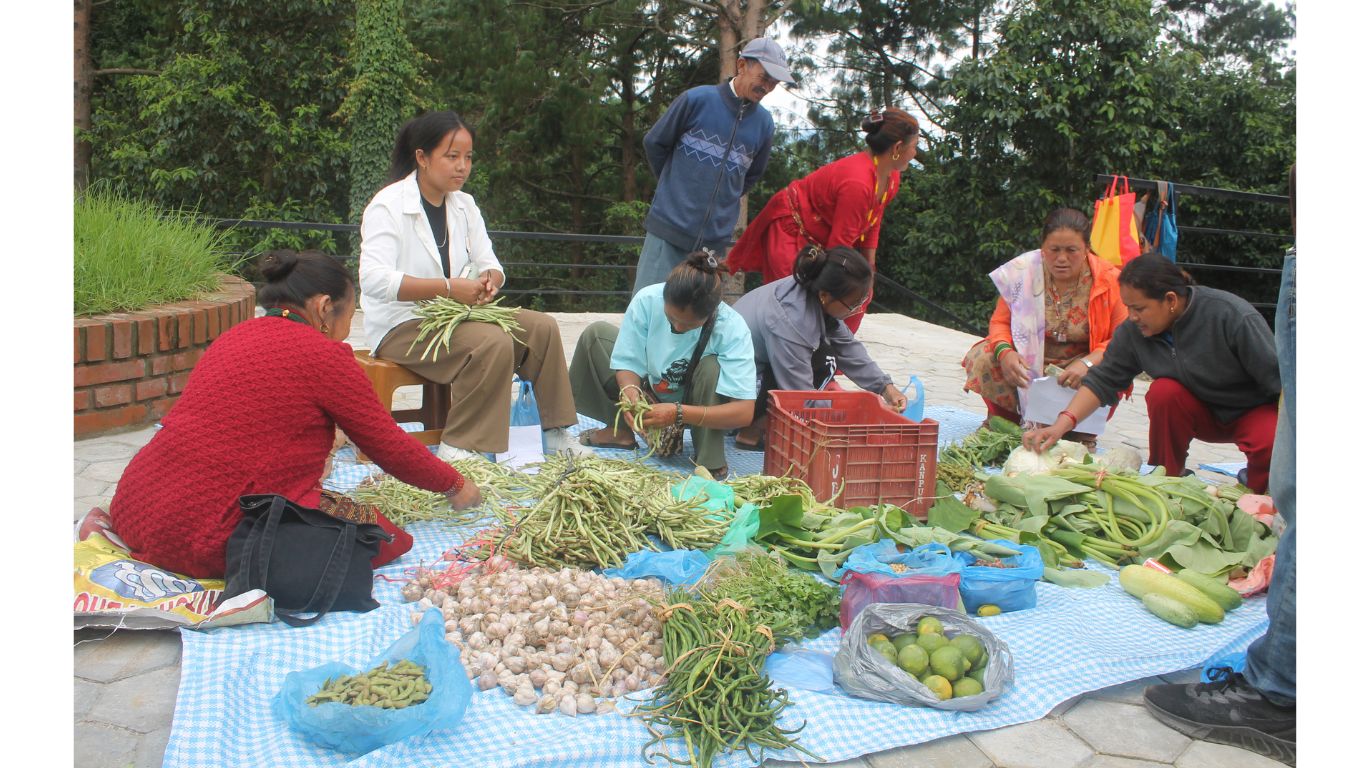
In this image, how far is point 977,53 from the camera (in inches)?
600

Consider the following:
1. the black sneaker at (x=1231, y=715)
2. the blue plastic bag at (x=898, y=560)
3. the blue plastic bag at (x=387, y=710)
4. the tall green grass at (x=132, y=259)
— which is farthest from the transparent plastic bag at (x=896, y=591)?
the tall green grass at (x=132, y=259)

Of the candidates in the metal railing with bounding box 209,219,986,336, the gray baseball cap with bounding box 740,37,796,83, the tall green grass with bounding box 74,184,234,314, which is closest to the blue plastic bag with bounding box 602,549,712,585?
the gray baseball cap with bounding box 740,37,796,83

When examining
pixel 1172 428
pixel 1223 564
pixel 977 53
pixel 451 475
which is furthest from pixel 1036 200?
pixel 451 475

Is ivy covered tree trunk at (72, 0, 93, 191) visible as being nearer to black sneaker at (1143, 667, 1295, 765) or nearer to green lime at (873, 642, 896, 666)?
green lime at (873, 642, 896, 666)

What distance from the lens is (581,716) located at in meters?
2.25

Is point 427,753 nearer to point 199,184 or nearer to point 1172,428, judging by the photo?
point 1172,428

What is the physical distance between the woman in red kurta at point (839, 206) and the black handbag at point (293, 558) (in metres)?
2.75

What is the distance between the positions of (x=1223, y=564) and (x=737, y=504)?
1.53 m

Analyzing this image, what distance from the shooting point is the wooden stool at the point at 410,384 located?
3938 millimetres

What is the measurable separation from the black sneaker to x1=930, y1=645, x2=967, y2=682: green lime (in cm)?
48

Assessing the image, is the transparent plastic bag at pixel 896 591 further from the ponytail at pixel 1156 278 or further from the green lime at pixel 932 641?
the ponytail at pixel 1156 278

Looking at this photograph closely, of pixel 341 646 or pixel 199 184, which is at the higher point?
pixel 199 184

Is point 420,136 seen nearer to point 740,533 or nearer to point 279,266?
point 279,266

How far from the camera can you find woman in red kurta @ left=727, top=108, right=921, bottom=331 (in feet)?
15.7
